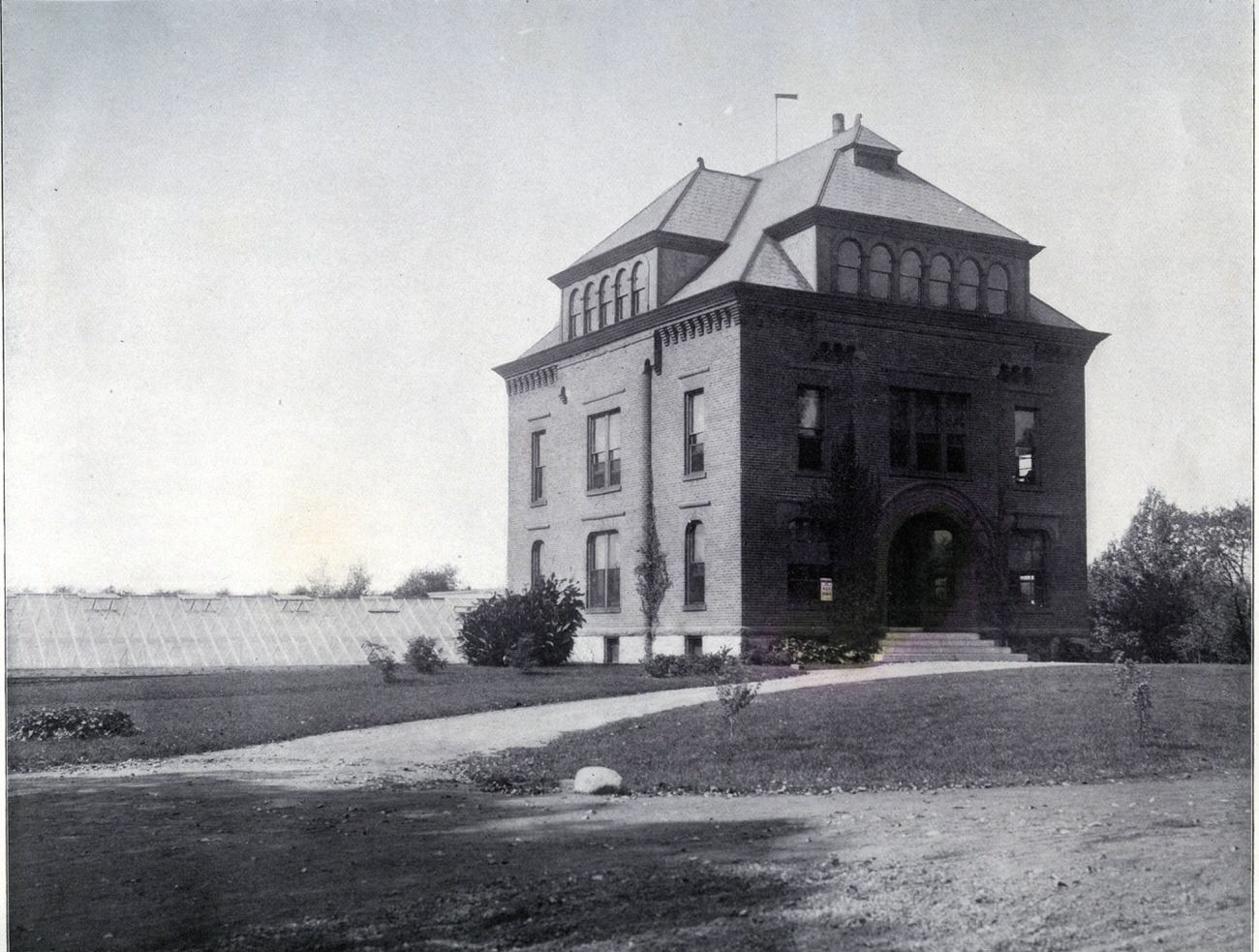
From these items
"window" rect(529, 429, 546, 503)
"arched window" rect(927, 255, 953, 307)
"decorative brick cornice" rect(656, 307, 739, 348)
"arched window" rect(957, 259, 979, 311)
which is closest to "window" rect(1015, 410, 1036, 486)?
"arched window" rect(957, 259, 979, 311)

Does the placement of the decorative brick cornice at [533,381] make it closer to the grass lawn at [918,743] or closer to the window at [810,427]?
the window at [810,427]

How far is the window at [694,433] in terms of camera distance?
2414 centimetres

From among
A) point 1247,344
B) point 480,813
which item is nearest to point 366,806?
point 480,813

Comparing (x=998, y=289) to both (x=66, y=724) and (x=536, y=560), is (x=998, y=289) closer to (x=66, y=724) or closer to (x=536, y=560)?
(x=536, y=560)

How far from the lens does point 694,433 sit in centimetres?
2434

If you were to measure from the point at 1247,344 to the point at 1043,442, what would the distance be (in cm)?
1024

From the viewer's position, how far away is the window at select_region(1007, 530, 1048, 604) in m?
23.9

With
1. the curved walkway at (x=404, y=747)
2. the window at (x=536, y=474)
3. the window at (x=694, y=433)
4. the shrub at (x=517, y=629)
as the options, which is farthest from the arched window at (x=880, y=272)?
the window at (x=536, y=474)

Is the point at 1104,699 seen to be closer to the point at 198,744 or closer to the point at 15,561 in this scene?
the point at 198,744

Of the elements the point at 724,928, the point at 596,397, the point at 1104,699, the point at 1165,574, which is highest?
the point at 596,397

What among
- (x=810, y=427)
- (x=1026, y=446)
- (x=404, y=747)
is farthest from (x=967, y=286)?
(x=404, y=747)

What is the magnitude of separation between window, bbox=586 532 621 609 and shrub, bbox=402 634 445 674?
5.48 meters

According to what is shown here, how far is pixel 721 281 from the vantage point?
78.9 feet

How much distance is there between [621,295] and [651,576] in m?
5.93
